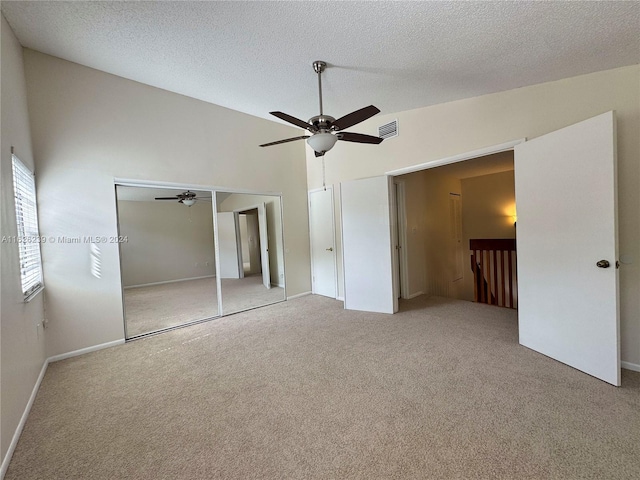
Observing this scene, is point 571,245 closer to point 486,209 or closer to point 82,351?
point 486,209

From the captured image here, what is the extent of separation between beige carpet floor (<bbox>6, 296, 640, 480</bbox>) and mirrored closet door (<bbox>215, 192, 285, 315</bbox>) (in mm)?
1502

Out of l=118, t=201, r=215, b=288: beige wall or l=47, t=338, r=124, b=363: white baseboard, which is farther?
l=118, t=201, r=215, b=288: beige wall

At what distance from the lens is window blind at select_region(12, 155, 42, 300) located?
7.27 feet

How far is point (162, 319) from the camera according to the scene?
385cm

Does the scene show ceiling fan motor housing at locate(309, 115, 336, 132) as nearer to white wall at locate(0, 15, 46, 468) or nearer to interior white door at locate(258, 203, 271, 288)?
white wall at locate(0, 15, 46, 468)

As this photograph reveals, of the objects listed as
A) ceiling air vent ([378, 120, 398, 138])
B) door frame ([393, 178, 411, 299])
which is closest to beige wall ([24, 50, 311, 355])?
ceiling air vent ([378, 120, 398, 138])

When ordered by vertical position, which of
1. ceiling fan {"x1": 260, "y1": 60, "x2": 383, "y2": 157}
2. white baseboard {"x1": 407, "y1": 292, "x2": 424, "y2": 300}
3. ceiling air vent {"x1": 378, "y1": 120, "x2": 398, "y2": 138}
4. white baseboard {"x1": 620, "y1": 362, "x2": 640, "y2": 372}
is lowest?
white baseboard {"x1": 620, "y1": 362, "x2": 640, "y2": 372}

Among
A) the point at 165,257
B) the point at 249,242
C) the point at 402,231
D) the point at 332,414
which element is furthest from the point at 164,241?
the point at 402,231

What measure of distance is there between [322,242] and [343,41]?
3.38 m

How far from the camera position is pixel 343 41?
226cm

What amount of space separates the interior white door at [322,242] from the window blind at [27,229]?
377 cm

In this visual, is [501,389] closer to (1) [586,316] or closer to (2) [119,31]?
(1) [586,316]

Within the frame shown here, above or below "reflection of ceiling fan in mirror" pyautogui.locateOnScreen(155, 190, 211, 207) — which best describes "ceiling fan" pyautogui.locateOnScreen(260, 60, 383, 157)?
above

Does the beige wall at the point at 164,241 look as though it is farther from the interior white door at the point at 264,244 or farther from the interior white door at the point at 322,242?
the interior white door at the point at 322,242
